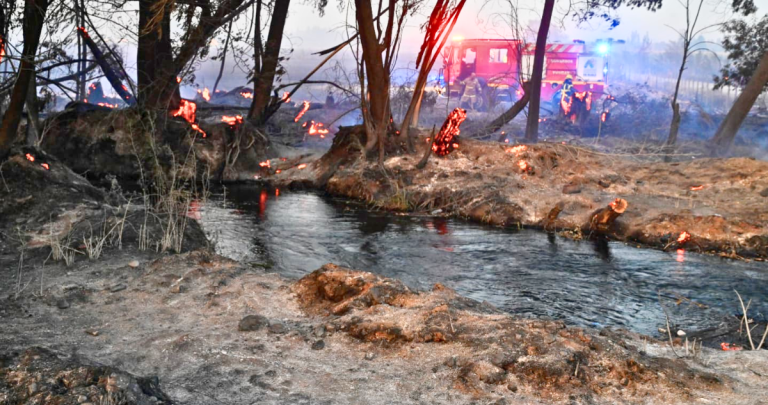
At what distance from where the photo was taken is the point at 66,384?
10.9ft

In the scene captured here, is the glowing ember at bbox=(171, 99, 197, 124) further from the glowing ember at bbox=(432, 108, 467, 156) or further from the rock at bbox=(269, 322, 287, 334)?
the rock at bbox=(269, 322, 287, 334)

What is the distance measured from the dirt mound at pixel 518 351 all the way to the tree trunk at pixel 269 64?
38.0ft

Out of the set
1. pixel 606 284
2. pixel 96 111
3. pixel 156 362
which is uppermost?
pixel 96 111

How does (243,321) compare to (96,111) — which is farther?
(96,111)

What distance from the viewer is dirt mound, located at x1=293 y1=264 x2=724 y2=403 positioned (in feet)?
11.9

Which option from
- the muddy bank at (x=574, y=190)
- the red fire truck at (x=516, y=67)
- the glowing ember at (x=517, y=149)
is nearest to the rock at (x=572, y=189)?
the muddy bank at (x=574, y=190)

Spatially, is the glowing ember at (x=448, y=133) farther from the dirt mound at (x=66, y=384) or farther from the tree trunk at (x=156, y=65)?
the dirt mound at (x=66, y=384)

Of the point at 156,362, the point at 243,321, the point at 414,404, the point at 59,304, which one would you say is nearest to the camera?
the point at 414,404

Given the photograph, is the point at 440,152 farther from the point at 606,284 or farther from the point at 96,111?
the point at 96,111

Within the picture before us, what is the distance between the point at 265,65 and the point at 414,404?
13310mm

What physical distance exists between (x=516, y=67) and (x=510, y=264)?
22660 millimetres

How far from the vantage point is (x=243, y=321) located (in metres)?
4.48

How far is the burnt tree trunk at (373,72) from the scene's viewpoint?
12.5 m

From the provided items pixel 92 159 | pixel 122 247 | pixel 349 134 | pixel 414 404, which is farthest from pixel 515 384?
pixel 92 159
